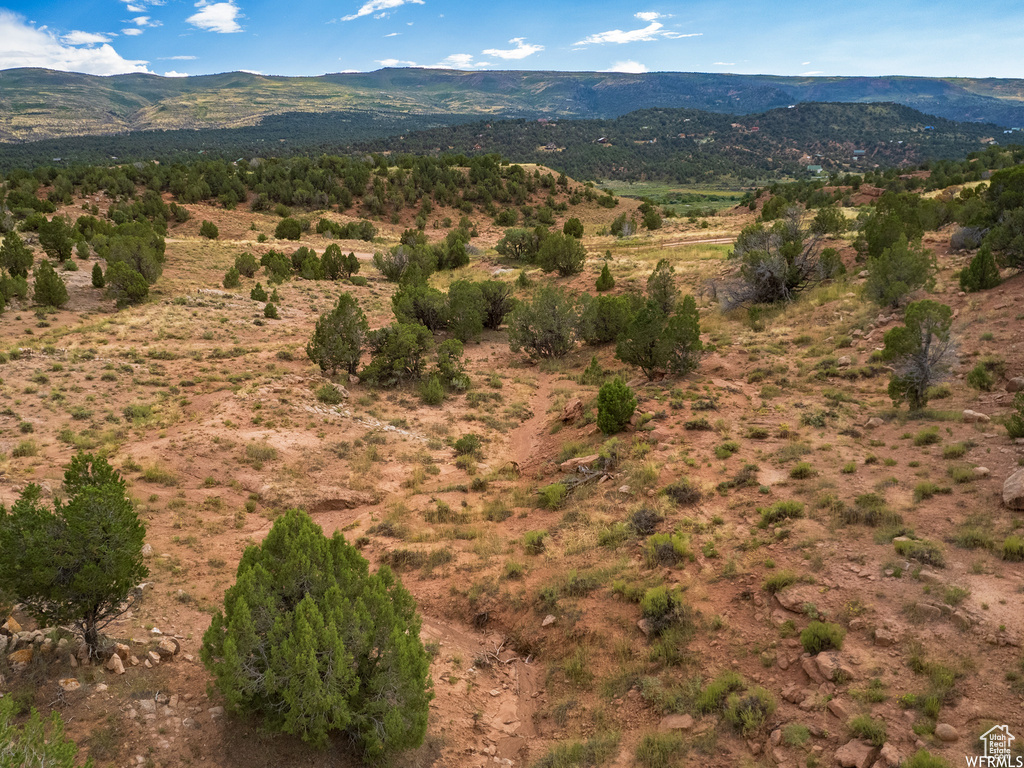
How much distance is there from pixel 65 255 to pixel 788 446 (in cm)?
3477

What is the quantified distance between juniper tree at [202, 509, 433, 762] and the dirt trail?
331 inches

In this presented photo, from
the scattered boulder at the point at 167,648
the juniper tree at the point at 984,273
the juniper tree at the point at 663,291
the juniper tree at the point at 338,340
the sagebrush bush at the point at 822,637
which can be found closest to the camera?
the sagebrush bush at the point at 822,637

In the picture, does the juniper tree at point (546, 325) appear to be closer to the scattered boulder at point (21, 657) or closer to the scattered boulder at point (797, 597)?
the scattered boulder at point (797, 597)

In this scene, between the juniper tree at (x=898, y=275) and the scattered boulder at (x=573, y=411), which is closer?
the scattered boulder at (x=573, y=411)

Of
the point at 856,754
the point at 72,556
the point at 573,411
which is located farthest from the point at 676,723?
the point at 573,411

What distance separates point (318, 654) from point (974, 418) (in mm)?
12788

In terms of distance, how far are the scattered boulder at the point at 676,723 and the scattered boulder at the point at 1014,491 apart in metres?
5.88

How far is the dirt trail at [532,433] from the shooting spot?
50.2 ft

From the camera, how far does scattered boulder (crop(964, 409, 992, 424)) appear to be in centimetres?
1133

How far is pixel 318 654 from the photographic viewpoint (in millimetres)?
5930

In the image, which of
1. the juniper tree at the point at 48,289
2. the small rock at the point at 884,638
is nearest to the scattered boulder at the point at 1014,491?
the small rock at the point at 884,638

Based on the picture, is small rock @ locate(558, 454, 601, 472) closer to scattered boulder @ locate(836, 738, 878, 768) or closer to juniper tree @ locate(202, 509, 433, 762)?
juniper tree @ locate(202, 509, 433, 762)

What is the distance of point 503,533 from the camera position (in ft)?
37.9

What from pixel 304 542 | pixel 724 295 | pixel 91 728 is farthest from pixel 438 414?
pixel 724 295
